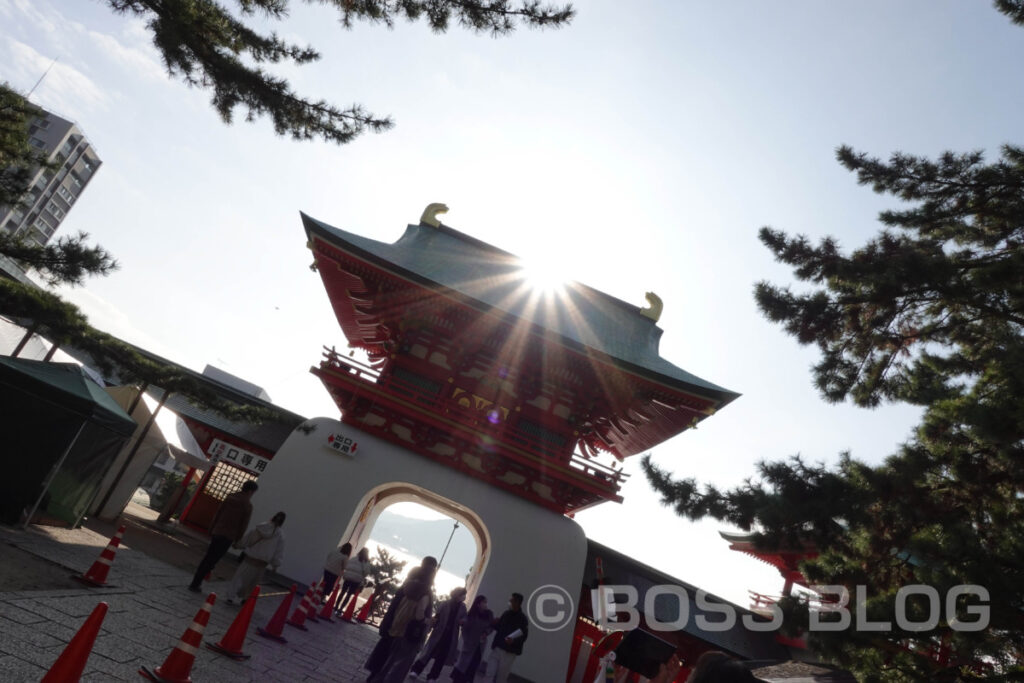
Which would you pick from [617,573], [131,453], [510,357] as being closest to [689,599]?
[617,573]

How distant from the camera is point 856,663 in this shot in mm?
5539

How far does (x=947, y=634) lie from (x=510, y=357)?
9.13 metres

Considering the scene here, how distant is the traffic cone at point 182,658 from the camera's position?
3.74 metres

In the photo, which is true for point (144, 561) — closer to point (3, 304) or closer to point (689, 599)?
point (3, 304)

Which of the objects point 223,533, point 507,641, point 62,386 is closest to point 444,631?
point 507,641

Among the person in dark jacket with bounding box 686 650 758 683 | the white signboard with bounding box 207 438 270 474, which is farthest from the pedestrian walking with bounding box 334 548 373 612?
the person in dark jacket with bounding box 686 650 758 683

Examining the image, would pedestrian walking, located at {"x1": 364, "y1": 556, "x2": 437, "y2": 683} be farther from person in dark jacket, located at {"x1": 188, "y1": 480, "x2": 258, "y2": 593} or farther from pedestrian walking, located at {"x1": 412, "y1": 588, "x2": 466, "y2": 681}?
person in dark jacket, located at {"x1": 188, "y1": 480, "x2": 258, "y2": 593}

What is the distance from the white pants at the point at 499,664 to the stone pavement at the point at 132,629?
2.10 m

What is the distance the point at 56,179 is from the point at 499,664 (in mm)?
76781

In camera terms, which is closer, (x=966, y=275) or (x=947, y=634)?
(x=947, y=634)

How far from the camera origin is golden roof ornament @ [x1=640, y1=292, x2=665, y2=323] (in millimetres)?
16828

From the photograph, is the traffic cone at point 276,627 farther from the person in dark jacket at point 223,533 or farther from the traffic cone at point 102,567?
the traffic cone at point 102,567

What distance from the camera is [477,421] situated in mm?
12680

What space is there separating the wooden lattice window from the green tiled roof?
8.98m
